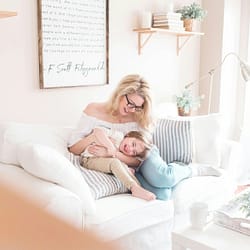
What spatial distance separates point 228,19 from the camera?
3.72m

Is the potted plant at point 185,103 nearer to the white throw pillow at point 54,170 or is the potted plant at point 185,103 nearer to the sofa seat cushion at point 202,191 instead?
the sofa seat cushion at point 202,191

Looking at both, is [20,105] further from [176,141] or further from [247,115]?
[247,115]

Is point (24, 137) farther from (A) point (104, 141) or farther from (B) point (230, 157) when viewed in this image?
(B) point (230, 157)

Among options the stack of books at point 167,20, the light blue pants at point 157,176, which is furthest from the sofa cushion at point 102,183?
the stack of books at point 167,20

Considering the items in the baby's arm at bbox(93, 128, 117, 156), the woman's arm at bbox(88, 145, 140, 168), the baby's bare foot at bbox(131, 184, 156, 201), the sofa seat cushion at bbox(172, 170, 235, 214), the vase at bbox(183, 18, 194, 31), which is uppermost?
the vase at bbox(183, 18, 194, 31)

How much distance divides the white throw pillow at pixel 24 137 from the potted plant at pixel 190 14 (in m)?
1.63

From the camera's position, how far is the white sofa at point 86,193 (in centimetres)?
174

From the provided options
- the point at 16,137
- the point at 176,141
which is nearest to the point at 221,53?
the point at 176,141

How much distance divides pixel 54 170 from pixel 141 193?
1.77ft

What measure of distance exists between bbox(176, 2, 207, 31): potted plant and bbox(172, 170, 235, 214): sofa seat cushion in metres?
1.45

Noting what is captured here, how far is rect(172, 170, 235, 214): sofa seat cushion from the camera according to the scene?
2.26 m

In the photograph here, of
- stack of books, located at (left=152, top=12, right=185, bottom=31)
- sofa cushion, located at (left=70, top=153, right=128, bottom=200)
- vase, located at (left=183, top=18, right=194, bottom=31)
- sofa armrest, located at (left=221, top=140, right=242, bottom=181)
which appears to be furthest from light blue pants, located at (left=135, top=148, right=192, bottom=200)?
vase, located at (left=183, top=18, right=194, bottom=31)

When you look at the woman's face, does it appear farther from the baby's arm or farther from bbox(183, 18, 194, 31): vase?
bbox(183, 18, 194, 31): vase

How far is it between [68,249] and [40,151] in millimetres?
1489
